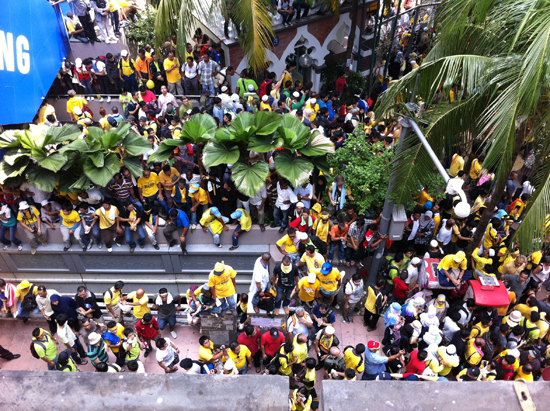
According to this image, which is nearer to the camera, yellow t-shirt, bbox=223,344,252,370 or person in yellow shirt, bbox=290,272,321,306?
yellow t-shirt, bbox=223,344,252,370

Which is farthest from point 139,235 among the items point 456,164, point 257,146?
point 456,164

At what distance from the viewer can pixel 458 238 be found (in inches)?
352

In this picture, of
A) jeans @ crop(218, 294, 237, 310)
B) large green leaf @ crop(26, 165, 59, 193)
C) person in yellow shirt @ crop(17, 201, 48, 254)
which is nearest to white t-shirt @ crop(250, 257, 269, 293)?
jeans @ crop(218, 294, 237, 310)

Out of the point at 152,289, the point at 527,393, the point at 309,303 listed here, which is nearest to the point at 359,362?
the point at 309,303

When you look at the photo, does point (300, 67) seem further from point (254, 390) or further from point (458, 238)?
point (254, 390)

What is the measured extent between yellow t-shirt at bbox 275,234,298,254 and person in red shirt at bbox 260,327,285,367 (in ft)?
5.30

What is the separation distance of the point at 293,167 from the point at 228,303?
2785 mm

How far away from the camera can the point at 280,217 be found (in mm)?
9086

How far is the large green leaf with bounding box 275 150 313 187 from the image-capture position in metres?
7.86

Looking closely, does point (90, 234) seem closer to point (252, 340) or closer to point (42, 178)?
point (42, 178)

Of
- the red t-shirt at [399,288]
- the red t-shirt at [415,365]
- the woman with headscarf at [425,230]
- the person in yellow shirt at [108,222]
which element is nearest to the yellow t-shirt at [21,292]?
the person in yellow shirt at [108,222]

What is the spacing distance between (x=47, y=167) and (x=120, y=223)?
5.86 ft

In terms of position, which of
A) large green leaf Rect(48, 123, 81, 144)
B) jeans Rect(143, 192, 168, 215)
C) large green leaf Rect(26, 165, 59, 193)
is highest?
large green leaf Rect(48, 123, 81, 144)

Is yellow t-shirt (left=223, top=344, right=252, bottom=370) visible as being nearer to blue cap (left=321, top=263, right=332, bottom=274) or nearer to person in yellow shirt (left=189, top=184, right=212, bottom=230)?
blue cap (left=321, top=263, right=332, bottom=274)
